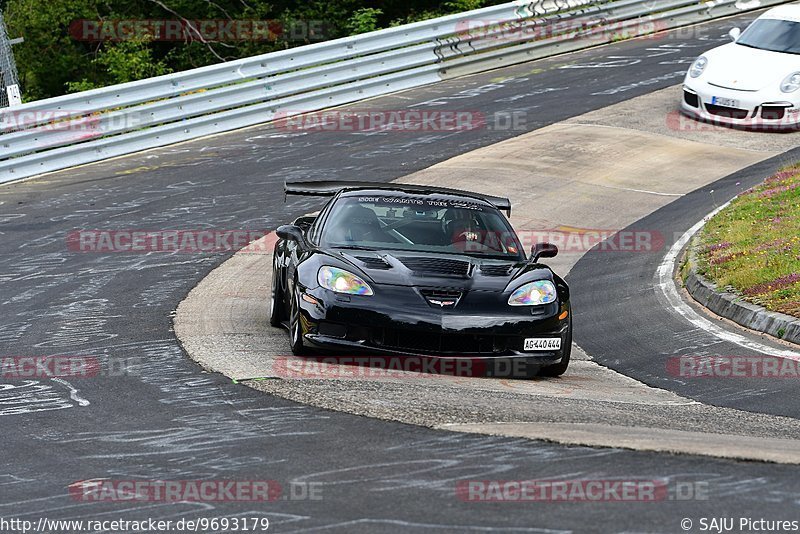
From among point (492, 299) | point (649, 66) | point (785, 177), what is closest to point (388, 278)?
point (492, 299)

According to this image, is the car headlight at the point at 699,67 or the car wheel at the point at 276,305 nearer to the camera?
the car wheel at the point at 276,305

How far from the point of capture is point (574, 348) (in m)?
10.6

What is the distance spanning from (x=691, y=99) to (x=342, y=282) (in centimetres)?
1329

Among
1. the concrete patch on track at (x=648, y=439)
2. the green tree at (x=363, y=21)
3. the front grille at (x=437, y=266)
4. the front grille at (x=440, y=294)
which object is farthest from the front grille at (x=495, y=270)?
the green tree at (x=363, y=21)

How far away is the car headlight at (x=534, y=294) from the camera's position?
895cm

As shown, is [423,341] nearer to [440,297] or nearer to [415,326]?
[415,326]

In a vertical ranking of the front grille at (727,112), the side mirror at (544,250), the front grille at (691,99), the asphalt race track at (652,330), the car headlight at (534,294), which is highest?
the side mirror at (544,250)

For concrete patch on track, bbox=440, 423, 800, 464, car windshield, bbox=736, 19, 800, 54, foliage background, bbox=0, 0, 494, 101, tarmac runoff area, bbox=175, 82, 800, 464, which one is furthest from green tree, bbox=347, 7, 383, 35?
concrete patch on track, bbox=440, 423, 800, 464

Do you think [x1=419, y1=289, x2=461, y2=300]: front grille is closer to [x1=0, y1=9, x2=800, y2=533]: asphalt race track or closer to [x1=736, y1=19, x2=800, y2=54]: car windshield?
[x1=0, y1=9, x2=800, y2=533]: asphalt race track

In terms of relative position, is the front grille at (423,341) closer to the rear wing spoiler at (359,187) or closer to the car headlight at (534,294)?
the car headlight at (534,294)

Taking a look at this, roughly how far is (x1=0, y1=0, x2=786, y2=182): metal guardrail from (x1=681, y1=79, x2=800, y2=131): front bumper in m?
5.15

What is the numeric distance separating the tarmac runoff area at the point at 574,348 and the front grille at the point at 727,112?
10.1 inches

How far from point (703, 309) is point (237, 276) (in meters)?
4.68

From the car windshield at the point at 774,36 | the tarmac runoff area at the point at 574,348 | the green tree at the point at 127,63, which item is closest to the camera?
the tarmac runoff area at the point at 574,348
